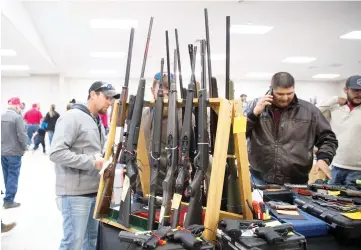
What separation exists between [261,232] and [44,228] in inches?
120

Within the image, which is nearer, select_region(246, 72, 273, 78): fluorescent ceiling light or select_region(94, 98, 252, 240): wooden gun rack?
select_region(94, 98, 252, 240): wooden gun rack

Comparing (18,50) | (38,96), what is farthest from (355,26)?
(38,96)

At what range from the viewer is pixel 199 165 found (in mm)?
1354

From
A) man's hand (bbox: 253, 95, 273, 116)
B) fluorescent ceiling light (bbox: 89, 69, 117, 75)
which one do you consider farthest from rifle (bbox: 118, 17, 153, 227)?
fluorescent ceiling light (bbox: 89, 69, 117, 75)

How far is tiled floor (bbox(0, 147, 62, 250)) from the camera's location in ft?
9.91

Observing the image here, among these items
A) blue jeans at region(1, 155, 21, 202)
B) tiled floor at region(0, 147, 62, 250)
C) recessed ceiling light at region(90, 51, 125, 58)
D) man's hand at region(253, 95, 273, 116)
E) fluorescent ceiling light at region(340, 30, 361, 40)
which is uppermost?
recessed ceiling light at region(90, 51, 125, 58)

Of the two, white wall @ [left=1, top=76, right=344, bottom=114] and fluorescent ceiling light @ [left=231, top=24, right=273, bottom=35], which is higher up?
fluorescent ceiling light @ [left=231, top=24, right=273, bottom=35]

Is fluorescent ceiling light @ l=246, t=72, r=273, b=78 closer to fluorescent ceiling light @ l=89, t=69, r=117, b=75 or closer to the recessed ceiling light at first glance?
fluorescent ceiling light @ l=89, t=69, r=117, b=75

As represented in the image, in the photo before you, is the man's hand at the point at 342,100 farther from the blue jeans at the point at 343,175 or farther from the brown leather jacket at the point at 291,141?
the brown leather jacket at the point at 291,141

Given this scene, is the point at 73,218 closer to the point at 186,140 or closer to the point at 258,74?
the point at 186,140

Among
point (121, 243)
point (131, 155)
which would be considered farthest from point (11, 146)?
point (121, 243)

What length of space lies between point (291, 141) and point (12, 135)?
11.5 feet

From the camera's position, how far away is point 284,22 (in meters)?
5.50

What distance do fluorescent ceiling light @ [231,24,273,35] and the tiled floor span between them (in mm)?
4321
